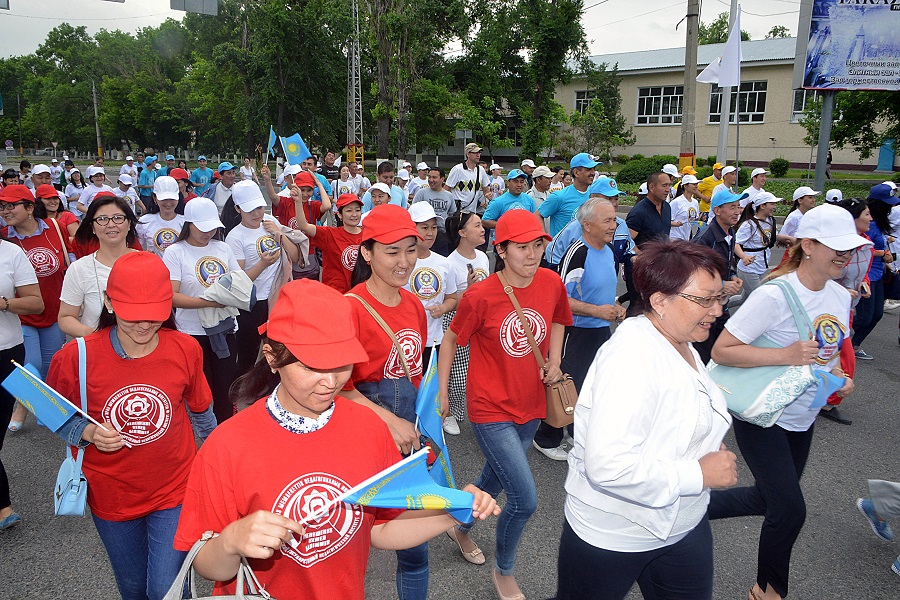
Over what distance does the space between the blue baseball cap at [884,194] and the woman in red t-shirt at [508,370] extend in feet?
21.8

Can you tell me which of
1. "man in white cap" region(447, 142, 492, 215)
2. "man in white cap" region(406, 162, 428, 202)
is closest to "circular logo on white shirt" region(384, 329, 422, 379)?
"man in white cap" region(447, 142, 492, 215)

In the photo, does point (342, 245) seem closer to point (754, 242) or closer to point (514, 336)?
point (514, 336)

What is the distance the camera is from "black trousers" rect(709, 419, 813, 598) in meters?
3.16

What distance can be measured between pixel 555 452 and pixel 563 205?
4051 mm

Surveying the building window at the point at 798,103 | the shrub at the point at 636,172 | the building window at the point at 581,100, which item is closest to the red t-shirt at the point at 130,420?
the shrub at the point at 636,172

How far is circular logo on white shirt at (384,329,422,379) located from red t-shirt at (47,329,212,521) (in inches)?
38.3

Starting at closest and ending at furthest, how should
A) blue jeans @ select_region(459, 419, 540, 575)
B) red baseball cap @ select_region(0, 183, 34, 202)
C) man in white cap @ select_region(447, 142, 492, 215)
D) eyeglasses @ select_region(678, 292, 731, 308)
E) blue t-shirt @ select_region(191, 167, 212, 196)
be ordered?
1. eyeglasses @ select_region(678, 292, 731, 308)
2. blue jeans @ select_region(459, 419, 540, 575)
3. red baseball cap @ select_region(0, 183, 34, 202)
4. man in white cap @ select_region(447, 142, 492, 215)
5. blue t-shirt @ select_region(191, 167, 212, 196)

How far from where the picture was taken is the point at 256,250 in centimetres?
586

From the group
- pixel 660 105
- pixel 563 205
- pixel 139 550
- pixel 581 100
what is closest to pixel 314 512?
pixel 139 550

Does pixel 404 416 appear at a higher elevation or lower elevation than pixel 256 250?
lower

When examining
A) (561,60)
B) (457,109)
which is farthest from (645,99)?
(457,109)

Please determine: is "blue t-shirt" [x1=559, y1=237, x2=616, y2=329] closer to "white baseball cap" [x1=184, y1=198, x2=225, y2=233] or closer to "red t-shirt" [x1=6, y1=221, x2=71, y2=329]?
"white baseball cap" [x1=184, y1=198, x2=225, y2=233]

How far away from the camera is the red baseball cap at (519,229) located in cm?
364

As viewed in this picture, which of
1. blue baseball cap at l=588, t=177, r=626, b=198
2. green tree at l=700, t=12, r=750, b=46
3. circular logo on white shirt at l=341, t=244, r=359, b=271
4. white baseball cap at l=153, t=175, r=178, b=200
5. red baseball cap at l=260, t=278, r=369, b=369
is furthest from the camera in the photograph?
green tree at l=700, t=12, r=750, b=46
